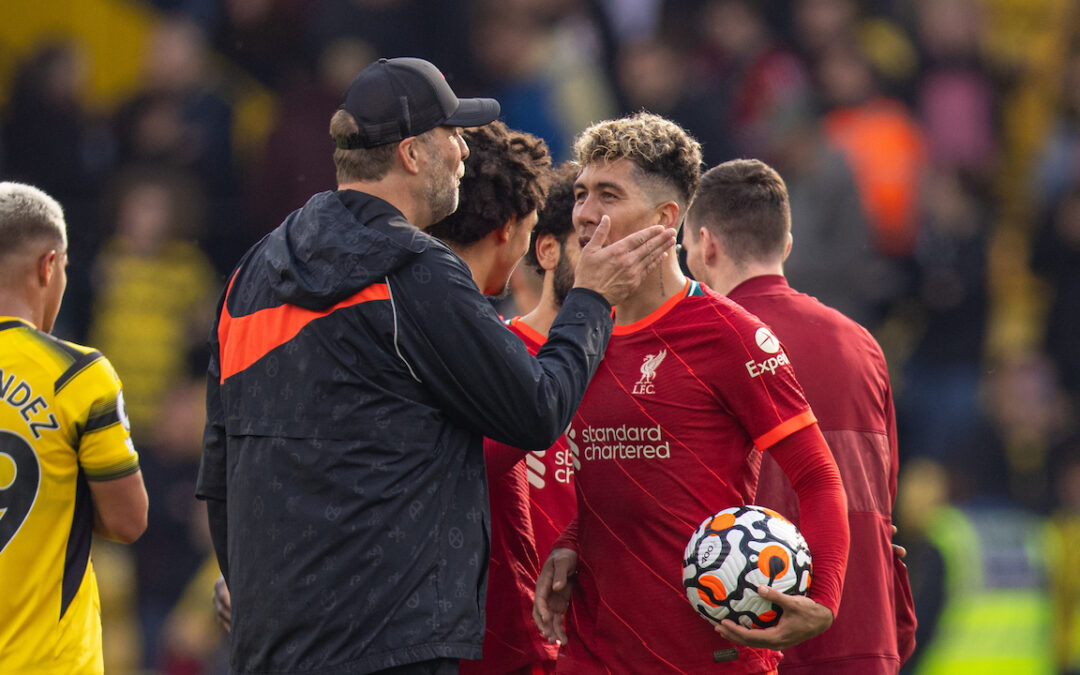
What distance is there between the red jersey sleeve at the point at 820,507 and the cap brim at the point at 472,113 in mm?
1145

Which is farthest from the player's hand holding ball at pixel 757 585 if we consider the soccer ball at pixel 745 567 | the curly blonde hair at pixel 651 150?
the curly blonde hair at pixel 651 150

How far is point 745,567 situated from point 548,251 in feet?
5.34

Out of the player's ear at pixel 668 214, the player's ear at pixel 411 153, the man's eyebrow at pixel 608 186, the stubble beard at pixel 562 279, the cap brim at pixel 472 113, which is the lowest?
the stubble beard at pixel 562 279

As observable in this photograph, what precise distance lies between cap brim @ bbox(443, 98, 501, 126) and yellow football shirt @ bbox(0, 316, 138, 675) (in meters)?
1.47

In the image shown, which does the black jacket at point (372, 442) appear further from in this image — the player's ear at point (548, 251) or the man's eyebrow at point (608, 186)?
the player's ear at point (548, 251)

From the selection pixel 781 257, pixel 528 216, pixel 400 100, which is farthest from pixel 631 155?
pixel 781 257

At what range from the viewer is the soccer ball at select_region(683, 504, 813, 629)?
3.16 metres

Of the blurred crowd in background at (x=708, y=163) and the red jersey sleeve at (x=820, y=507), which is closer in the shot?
the red jersey sleeve at (x=820, y=507)

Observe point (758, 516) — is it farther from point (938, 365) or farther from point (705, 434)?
point (938, 365)

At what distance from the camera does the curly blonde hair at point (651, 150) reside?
12.1 ft

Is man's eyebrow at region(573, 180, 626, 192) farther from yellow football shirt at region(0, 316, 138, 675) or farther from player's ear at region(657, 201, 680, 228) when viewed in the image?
yellow football shirt at region(0, 316, 138, 675)

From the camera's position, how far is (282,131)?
29.8 feet

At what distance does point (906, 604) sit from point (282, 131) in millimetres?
6013

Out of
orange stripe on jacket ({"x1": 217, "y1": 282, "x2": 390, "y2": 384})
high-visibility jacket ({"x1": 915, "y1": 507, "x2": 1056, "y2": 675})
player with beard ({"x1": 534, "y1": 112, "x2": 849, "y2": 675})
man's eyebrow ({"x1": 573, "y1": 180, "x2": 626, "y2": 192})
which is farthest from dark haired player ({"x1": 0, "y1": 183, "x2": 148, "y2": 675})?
high-visibility jacket ({"x1": 915, "y1": 507, "x2": 1056, "y2": 675})
